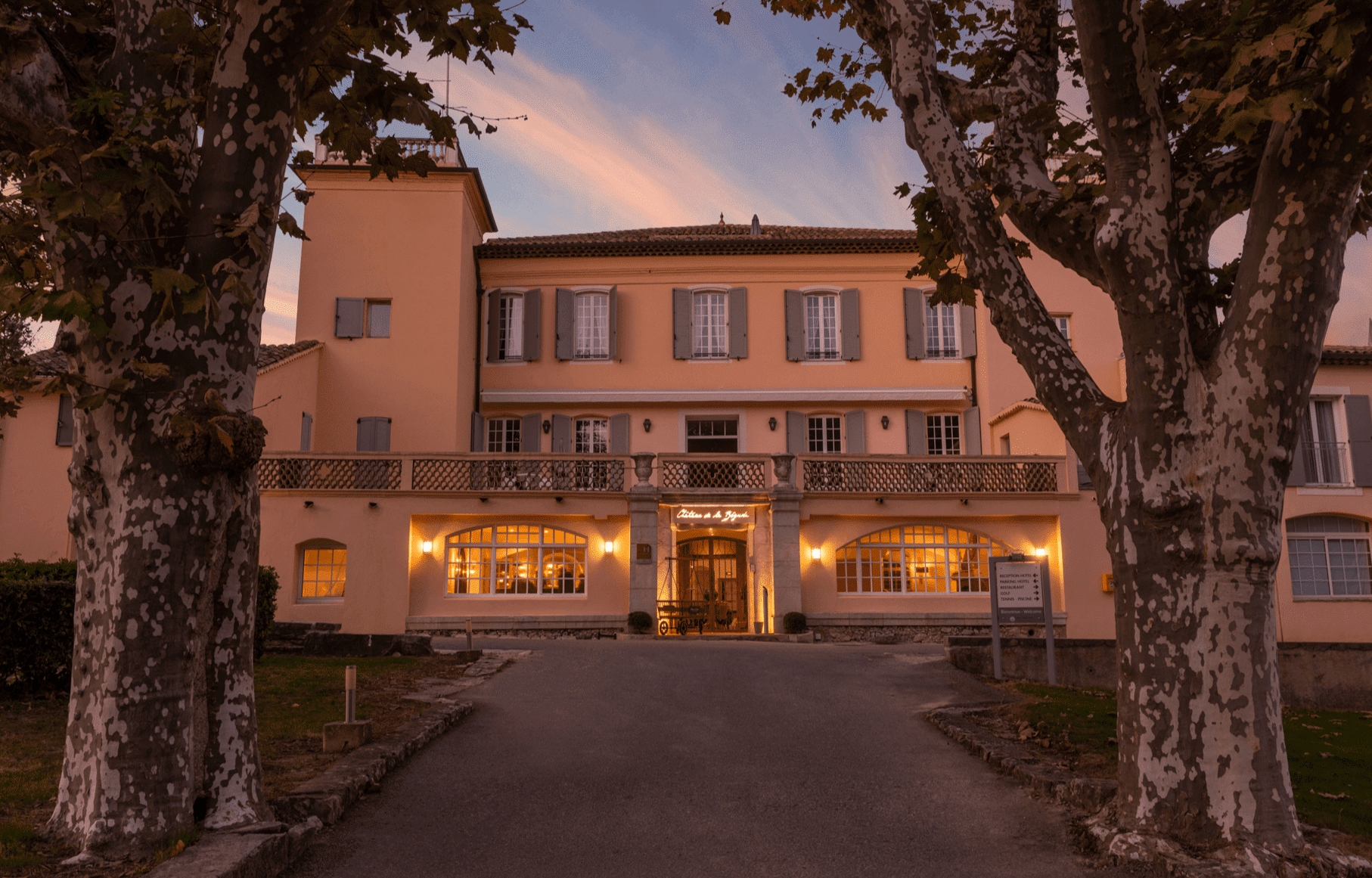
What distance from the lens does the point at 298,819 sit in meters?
5.38

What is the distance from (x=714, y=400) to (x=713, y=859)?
1866cm

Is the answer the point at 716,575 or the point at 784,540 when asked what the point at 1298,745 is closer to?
the point at 784,540

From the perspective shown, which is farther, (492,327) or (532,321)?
(492,327)

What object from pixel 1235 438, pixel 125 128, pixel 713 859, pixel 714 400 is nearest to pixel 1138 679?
pixel 1235 438

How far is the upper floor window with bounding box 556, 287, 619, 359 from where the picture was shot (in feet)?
78.1

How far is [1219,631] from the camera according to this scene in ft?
15.7

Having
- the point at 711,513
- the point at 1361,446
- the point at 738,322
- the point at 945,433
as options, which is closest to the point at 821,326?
the point at 738,322

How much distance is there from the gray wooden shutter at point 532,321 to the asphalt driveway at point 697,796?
14.0m

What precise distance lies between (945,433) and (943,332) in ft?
8.52

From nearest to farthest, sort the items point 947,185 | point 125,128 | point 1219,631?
point 125,128, point 1219,631, point 947,185

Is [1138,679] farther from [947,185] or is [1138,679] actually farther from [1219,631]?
[947,185]

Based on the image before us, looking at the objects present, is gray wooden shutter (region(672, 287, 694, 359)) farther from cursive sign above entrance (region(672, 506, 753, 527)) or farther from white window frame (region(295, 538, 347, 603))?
white window frame (region(295, 538, 347, 603))

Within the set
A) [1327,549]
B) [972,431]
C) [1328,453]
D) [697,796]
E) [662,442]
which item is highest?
[972,431]

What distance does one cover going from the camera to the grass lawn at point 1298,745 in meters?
6.36
